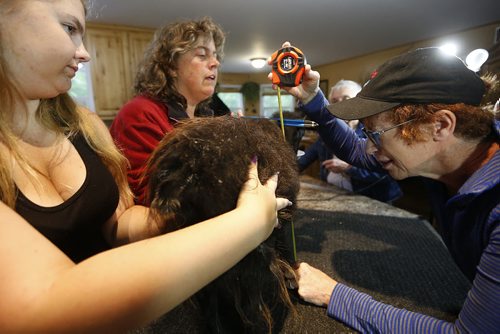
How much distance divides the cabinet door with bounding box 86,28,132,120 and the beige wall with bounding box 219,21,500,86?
186 cm

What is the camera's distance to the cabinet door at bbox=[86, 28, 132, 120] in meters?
3.71

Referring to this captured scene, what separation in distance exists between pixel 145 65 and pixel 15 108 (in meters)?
0.67

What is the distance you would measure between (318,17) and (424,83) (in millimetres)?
3564

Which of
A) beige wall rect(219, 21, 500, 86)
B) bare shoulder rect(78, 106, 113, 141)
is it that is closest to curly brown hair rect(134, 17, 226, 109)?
bare shoulder rect(78, 106, 113, 141)

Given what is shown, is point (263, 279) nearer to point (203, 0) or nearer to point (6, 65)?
point (6, 65)

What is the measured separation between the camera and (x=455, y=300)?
0.72 metres

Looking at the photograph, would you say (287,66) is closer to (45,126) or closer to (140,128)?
(140,128)

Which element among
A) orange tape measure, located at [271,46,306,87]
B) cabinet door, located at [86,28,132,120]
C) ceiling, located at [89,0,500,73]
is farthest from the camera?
cabinet door, located at [86,28,132,120]

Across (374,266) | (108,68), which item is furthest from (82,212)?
(108,68)

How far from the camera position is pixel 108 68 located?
12.5 ft

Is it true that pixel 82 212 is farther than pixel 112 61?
No

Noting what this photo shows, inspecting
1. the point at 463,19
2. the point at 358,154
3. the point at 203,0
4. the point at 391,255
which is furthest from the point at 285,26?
the point at 391,255

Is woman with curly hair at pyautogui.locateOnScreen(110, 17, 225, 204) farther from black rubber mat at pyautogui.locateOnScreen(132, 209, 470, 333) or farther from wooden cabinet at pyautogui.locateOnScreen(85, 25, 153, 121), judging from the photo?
wooden cabinet at pyautogui.locateOnScreen(85, 25, 153, 121)

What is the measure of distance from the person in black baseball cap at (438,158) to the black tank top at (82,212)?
1.72 feet
